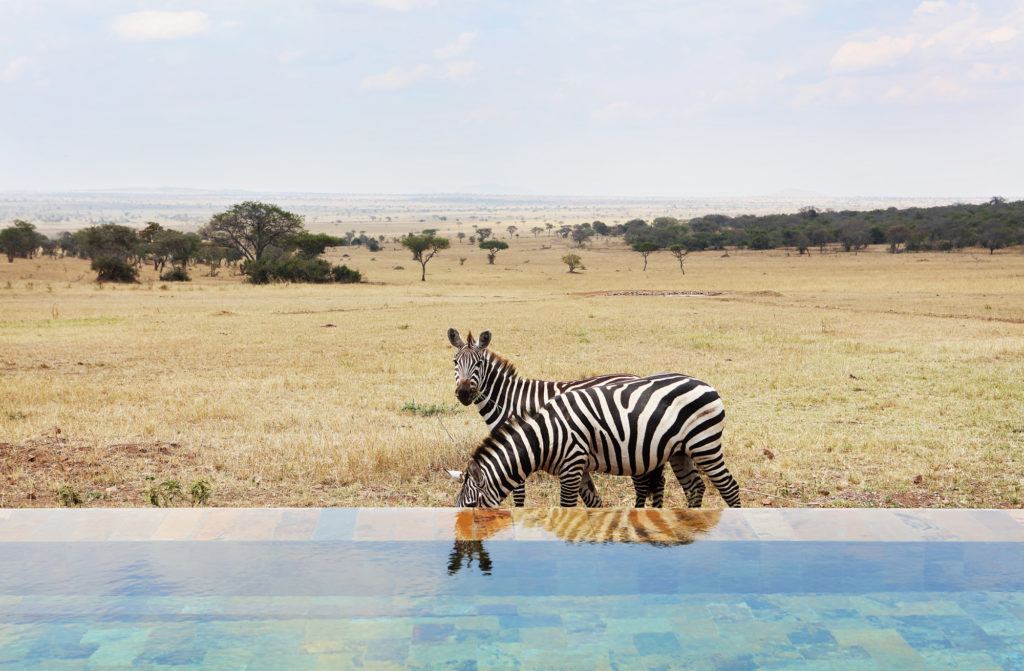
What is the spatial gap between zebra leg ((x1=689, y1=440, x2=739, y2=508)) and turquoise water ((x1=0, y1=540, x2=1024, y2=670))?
1491mm

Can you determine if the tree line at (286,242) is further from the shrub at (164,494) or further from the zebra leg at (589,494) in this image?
the zebra leg at (589,494)

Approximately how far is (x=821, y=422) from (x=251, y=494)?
23.5 feet

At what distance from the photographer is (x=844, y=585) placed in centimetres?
563

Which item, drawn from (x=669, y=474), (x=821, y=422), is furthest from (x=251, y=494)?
(x=821, y=422)

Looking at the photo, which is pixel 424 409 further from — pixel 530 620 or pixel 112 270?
pixel 112 270

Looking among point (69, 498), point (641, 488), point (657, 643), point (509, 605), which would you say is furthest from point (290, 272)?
point (657, 643)

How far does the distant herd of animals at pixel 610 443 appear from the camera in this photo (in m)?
Result: 6.77

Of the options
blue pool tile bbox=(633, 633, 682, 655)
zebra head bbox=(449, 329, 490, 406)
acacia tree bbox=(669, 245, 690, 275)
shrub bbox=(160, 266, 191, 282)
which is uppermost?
zebra head bbox=(449, 329, 490, 406)

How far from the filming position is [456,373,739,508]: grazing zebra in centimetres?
675

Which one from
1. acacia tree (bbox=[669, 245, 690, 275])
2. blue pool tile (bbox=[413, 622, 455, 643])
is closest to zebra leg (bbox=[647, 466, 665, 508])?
blue pool tile (bbox=[413, 622, 455, 643])

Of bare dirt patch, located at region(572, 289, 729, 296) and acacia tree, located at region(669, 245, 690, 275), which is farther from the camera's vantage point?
acacia tree, located at region(669, 245, 690, 275)

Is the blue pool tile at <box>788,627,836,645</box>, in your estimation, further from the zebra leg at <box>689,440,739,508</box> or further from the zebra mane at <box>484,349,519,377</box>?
the zebra mane at <box>484,349,519,377</box>

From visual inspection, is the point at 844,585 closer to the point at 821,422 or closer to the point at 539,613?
the point at 539,613

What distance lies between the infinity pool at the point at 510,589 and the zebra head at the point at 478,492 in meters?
0.51
